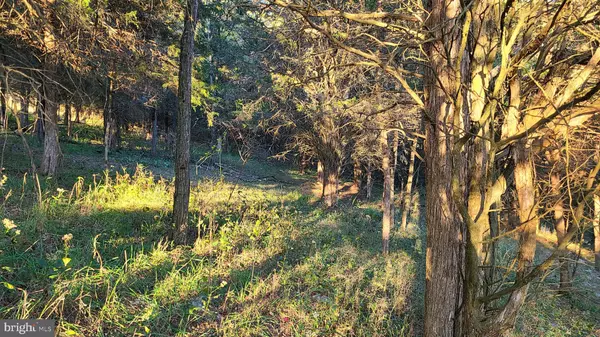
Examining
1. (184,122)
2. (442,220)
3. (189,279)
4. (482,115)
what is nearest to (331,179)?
(184,122)

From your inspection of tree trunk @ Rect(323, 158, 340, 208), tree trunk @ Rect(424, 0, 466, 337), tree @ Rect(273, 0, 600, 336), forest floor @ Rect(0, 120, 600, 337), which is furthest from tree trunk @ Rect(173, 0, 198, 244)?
tree trunk @ Rect(323, 158, 340, 208)

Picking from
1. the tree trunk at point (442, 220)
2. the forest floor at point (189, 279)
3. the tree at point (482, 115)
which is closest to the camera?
the tree at point (482, 115)

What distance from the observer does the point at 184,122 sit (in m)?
5.41

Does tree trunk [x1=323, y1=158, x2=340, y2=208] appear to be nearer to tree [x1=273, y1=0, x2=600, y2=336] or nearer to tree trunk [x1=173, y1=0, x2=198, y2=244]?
tree trunk [x1=173, y1=0, x2=198, y2=244]

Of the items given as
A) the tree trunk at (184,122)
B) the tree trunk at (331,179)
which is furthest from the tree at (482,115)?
the tree trunk at (331,179)

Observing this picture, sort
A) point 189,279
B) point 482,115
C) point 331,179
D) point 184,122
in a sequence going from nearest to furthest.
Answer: point 482,115 → point 189,279 → point 184,122 → point 331,179

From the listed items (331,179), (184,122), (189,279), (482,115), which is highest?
(184,122)

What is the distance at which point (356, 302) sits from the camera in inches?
169

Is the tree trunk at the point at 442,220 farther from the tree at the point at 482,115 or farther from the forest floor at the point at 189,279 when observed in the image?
the forest floor at the point at 189,279

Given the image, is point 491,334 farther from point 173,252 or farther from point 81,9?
point 81,9

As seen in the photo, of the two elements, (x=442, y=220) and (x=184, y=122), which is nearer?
(x=442, y=220)

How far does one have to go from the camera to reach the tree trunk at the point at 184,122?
532 cm

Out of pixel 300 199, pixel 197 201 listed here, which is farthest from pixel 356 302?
pixel 300 199

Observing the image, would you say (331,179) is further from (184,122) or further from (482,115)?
(482,115)
